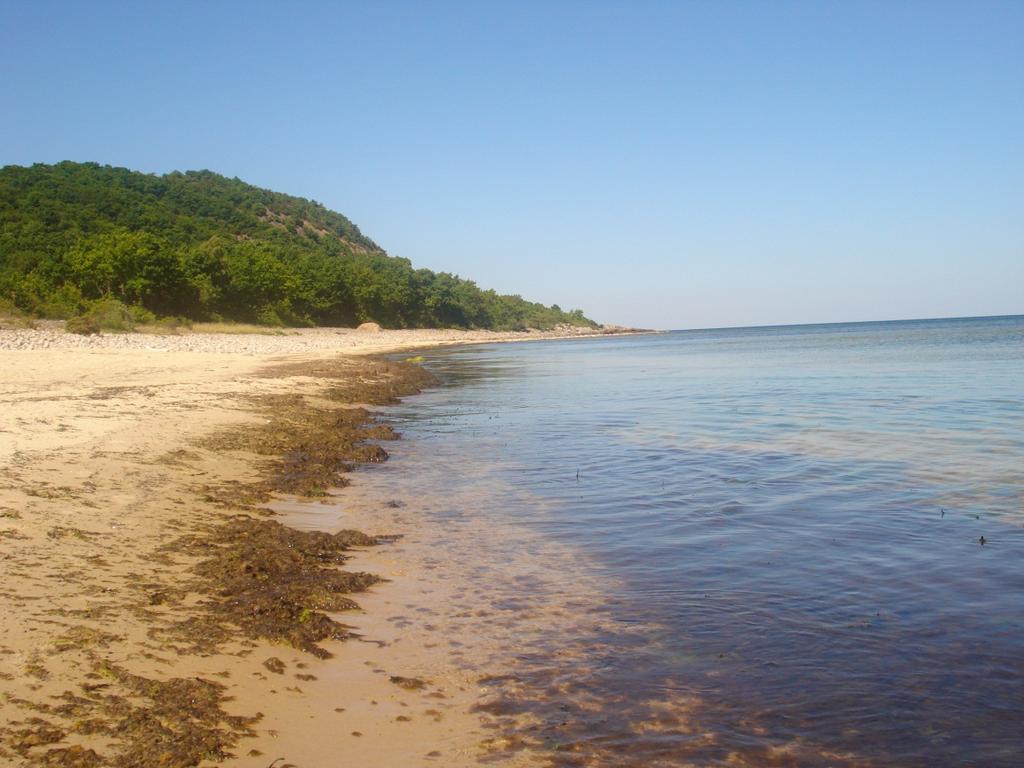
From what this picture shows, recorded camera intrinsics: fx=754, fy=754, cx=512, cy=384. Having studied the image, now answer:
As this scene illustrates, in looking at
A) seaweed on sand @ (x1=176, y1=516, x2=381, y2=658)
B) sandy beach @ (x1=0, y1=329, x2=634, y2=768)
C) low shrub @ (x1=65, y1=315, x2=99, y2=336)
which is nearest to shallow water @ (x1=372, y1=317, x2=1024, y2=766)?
sandy beach @ (x1=0, y1=329, x2=634, y2=768)

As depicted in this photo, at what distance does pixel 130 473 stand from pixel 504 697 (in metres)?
6.34

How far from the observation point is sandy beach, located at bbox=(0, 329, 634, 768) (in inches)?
148

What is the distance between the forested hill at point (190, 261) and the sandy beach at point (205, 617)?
4237 cm

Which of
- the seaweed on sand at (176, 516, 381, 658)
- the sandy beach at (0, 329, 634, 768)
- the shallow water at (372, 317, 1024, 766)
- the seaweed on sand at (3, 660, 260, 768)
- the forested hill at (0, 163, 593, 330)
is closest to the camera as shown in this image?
the seaweed on sand at (3, 660, 260, 768)

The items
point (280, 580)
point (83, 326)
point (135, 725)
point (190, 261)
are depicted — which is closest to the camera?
point (135, 725)

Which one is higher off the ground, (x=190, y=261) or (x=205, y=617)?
(x=190, y=261)

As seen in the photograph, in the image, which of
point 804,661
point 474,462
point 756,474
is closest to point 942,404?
point 756,474

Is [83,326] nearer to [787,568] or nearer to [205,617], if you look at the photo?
[205,617]

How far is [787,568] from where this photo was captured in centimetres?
688

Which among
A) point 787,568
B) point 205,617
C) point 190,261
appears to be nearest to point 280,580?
point 205,617

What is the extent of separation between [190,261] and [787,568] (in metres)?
65.8

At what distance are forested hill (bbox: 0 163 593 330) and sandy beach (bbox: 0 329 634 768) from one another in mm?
42375

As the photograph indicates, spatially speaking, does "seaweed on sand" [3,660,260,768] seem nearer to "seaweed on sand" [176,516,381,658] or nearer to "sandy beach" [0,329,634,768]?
"sandy beach" [0,329,634,768]

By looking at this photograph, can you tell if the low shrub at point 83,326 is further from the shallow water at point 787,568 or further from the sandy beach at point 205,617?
the sandy beach at point 205,617
